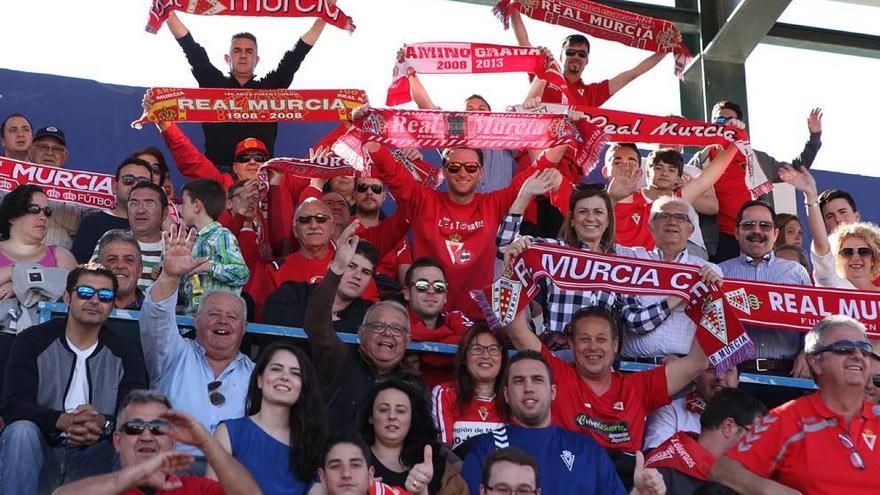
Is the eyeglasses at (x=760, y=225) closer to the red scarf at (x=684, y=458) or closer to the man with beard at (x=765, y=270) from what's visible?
the man with beard at (x=765, y=270)

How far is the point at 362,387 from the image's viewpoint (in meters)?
7.85

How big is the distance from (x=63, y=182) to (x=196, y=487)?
4.16 meters

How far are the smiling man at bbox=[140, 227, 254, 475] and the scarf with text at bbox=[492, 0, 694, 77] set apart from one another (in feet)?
17.6

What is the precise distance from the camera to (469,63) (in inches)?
443

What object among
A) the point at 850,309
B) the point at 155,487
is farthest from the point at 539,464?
the point at 850,309

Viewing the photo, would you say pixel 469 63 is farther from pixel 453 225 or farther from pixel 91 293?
pixel 91 293

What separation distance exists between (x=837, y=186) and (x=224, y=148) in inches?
229

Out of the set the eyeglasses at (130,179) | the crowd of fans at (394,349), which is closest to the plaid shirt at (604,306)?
the crowd of fans at (394,349)

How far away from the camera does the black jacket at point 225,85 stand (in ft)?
36.5

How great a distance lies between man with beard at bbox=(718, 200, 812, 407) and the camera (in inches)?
353

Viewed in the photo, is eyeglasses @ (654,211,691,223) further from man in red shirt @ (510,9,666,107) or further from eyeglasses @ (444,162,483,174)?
man in red shirt @ (510,9,666,107)

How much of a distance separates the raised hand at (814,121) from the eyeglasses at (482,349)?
169 inches

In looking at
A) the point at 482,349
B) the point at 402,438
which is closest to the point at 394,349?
the point at 482,349

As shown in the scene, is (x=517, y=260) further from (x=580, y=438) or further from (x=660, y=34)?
(x=660, y=34)
